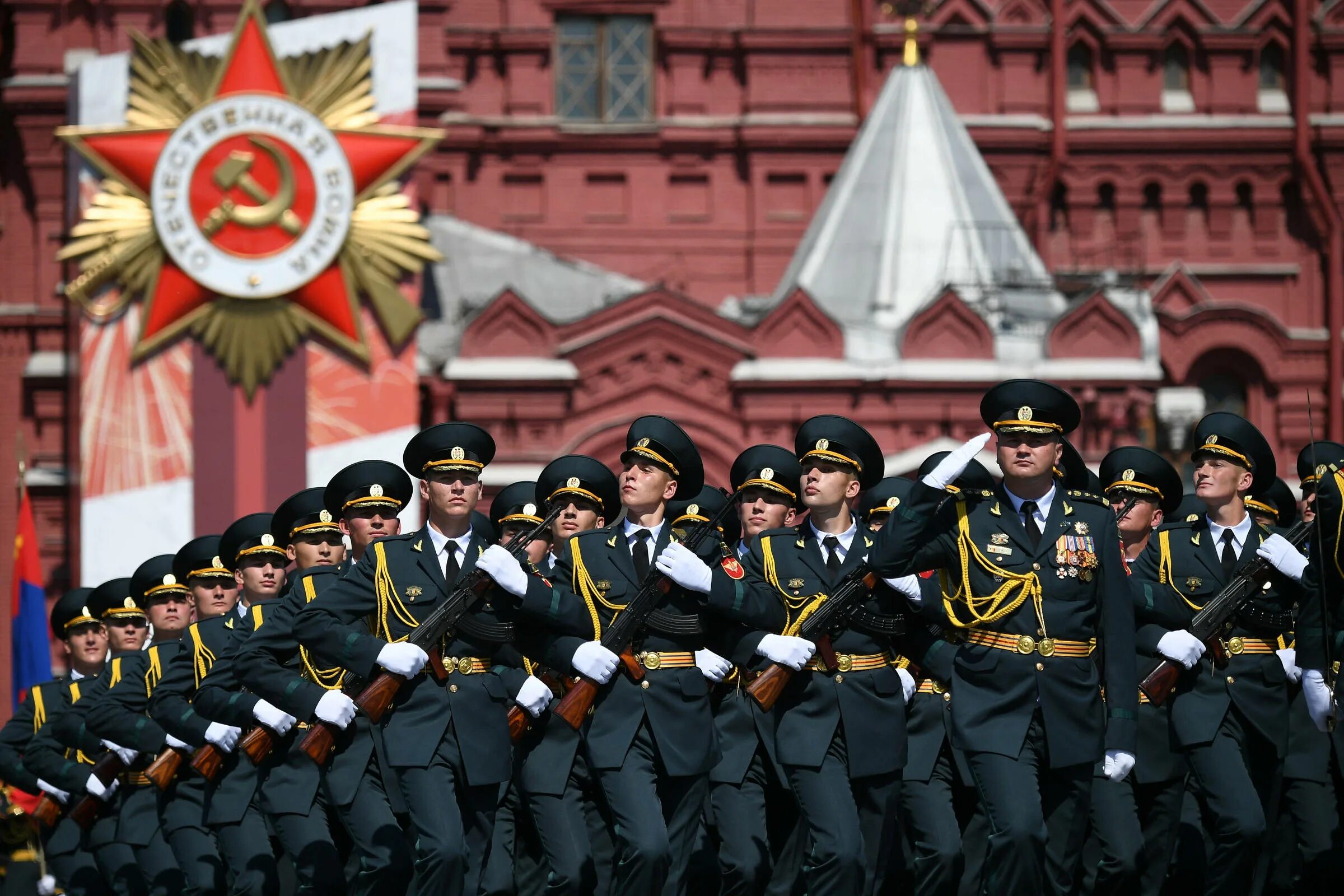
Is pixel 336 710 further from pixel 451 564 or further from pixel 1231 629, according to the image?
pixel 1231 629

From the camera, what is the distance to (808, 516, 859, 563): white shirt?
900cm

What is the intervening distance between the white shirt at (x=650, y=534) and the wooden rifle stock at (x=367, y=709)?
820 millimetres

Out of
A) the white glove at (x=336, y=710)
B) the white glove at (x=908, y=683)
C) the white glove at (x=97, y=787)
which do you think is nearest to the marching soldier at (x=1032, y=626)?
the white glove at (x=908, y=683)

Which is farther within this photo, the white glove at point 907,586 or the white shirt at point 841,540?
the white shirt at point 841,540

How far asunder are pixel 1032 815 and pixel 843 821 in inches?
31.6

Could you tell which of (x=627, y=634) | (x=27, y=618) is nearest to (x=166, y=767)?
(x=627, y=634)

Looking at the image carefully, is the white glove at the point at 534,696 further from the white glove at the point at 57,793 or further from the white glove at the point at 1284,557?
the white glove at the point at 57,793

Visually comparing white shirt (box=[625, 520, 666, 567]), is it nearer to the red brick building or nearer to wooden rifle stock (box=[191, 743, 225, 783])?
wooden rifle stock (box=[191, 743, 225, 783])

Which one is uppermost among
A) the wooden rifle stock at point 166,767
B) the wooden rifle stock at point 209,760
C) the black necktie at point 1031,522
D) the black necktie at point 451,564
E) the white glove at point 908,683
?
the black necktie at point 1031,522

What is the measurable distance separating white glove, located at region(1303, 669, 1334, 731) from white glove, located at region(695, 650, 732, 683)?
2132mm

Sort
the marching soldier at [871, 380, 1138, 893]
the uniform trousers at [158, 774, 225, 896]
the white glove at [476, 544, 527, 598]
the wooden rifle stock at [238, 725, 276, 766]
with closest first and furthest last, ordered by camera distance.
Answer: the marching soldier at [871, 380, 1138, 893]
the white glove at [476, 544, 527, 598]
the wooden rifle stock at [238, 725, 276, 766]
the uniform trousers at [158, 774, 225, 896]

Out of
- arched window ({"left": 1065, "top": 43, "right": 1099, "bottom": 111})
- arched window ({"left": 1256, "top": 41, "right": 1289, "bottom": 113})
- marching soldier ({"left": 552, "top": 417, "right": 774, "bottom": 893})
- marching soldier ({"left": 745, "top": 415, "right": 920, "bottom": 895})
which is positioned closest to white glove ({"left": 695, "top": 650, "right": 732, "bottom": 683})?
marching soldier ({"left": 552, "top": 417, "right": 774, "bottom": 893})

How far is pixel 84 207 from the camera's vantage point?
735 inches

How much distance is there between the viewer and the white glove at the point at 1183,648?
29.9 ft
